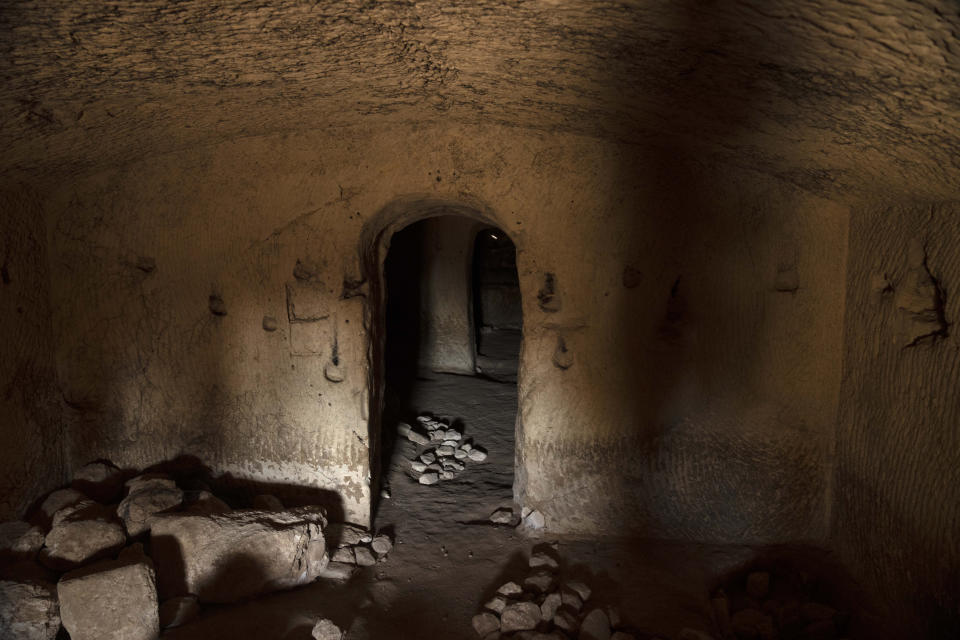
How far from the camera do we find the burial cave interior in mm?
2209

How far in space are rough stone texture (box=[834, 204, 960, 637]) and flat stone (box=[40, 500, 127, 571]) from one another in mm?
3652

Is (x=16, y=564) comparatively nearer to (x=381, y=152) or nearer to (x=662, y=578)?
(x=381, y=152)

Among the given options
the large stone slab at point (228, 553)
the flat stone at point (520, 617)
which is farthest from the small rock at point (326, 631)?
the flat stone at point (520, 617)

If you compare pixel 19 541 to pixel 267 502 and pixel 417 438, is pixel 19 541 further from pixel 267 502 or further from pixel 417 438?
pixel 417 438

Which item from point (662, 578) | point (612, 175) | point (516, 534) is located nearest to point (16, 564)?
point (516, 534)

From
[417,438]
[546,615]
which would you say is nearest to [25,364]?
[417,438]

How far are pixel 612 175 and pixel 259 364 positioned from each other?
2.33m

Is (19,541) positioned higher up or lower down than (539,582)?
higher up

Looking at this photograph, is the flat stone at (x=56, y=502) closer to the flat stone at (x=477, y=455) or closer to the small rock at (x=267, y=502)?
the small rock at (x=267, y=502)

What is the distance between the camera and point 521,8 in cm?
154

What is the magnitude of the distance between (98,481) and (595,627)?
2.97 m

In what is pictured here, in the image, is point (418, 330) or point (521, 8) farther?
point (418, 330)

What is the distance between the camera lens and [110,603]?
2230mm

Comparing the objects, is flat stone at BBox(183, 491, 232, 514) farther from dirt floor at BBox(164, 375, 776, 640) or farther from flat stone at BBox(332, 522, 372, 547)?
flat stone at BBox(332, 522, 372, 547)
